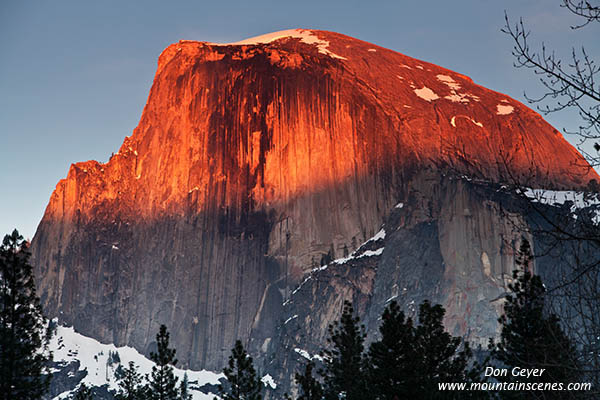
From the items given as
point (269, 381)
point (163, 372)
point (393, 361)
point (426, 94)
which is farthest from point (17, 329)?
point (426, 94)

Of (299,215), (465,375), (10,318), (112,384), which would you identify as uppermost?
(299,215)

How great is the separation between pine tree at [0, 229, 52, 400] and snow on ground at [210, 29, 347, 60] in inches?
4797

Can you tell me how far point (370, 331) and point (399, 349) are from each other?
9169cm

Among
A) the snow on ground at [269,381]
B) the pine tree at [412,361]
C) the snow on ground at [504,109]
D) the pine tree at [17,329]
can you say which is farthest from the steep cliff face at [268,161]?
the pine tree at [17,329]

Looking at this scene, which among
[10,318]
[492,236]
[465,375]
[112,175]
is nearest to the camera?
[10,318]

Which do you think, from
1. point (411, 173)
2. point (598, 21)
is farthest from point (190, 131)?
point (598, 21)

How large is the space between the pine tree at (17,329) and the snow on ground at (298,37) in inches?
4797

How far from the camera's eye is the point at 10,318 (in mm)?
32062

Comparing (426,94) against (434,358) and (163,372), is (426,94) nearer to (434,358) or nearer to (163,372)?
(163,372)

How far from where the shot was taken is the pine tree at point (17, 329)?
31.7m

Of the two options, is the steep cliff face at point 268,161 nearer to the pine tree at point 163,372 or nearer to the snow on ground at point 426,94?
the snow on ground at point 426,94

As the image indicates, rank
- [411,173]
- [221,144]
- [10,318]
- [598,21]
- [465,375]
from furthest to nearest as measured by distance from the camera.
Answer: [221,144] < [411,173] < [465,375] < [10,318] < [598,21]

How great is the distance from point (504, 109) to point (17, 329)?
128532 millimetres

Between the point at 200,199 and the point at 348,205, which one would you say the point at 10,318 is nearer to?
the point at 348,205
